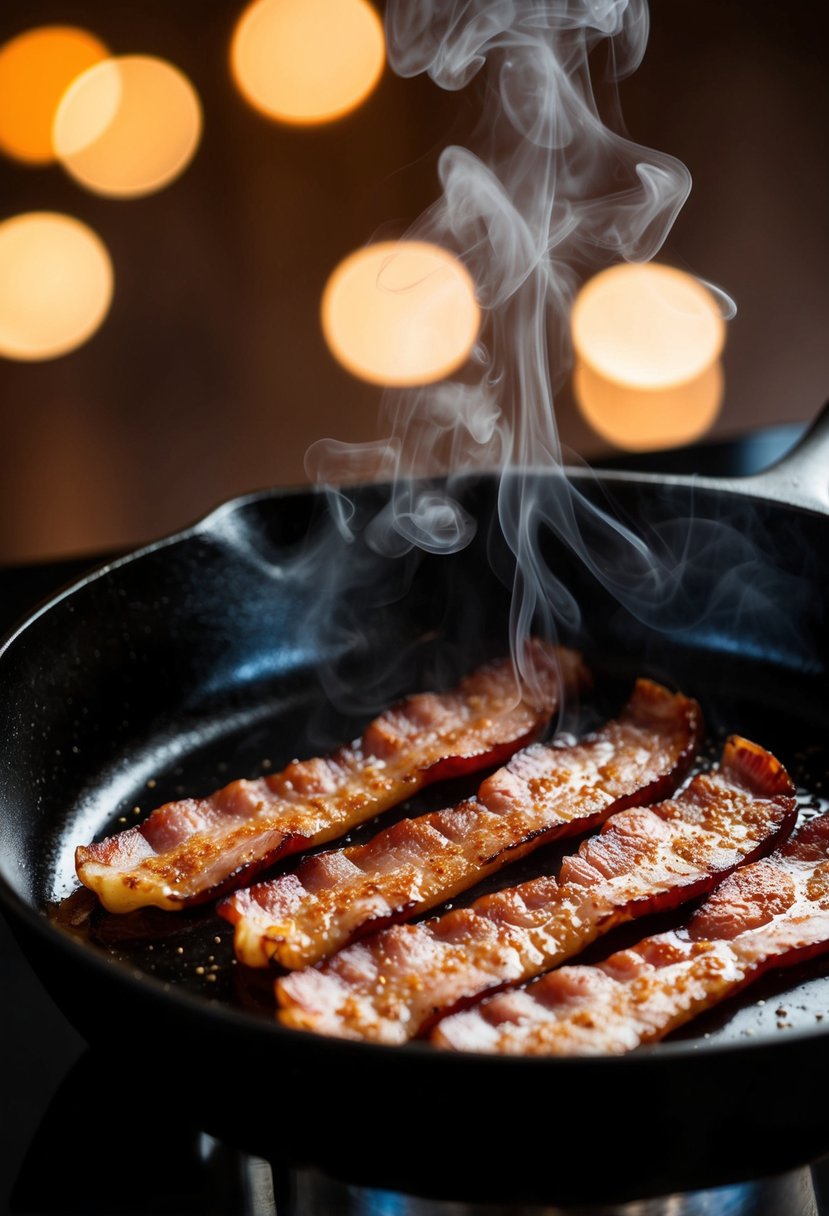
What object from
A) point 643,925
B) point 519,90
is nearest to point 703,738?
point 643,925

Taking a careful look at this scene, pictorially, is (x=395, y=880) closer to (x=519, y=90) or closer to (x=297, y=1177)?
(x=297, y=1177)

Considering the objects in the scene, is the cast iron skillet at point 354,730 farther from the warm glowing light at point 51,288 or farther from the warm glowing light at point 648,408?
the warm glowing light at point 648,408

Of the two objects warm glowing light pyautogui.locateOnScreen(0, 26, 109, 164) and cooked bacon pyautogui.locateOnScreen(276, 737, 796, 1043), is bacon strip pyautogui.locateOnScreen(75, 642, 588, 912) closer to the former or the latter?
cooked bacon pyautogui.locateOnScreen(276, 737, 796, 1043)

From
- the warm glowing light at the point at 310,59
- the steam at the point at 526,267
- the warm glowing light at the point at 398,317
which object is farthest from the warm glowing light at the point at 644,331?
the steam at the point at 526,267

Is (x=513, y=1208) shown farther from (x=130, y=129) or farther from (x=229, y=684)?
(x=130, y=129)

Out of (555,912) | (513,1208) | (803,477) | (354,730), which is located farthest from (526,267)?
(513,1208)
